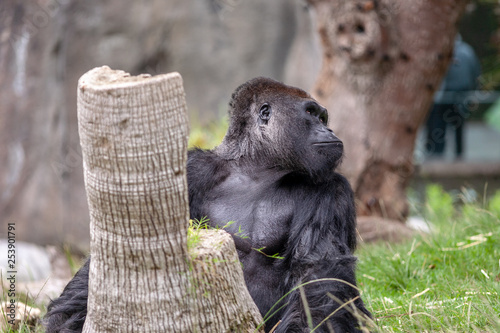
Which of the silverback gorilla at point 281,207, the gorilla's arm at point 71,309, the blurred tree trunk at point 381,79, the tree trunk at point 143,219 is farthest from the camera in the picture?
the blurred tree trunk at point 381,79

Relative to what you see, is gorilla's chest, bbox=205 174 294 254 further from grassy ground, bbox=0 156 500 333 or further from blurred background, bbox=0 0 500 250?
blurred background, bbox=0 0 500 250

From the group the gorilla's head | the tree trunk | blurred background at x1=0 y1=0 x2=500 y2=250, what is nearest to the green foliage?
blurred background at x1=0 y1=0 x2=500 y2=250

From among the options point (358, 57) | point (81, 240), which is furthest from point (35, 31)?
point (358, 57)

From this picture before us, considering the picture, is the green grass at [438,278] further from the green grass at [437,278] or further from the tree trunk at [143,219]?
the tree trunk at [143,219]

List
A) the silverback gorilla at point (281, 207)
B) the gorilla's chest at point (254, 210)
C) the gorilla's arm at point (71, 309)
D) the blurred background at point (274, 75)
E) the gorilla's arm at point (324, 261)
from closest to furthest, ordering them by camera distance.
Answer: the gorilla's arm at point (324, 261) < the silverback gorilla at point (281, 207) < the gorilla's arm at point (71, 309) < the gorilla's chest at point (254, 210) < the blurred background at point (274, 75)

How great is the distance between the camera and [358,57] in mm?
6180

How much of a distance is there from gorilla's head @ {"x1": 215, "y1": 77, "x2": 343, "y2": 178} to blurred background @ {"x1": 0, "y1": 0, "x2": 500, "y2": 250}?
17.0 feet

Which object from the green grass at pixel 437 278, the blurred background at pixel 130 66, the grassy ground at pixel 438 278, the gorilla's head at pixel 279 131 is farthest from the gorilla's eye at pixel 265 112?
the blurred background at pixel 130 66

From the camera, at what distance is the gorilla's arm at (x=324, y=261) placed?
2.81m

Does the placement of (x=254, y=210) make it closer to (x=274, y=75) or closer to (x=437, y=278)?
(x=437, y=278)

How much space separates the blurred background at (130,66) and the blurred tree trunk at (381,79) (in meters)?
2.75

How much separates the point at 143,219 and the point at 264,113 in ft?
5.05

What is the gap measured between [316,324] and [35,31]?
754 cm

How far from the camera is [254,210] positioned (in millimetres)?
3469
